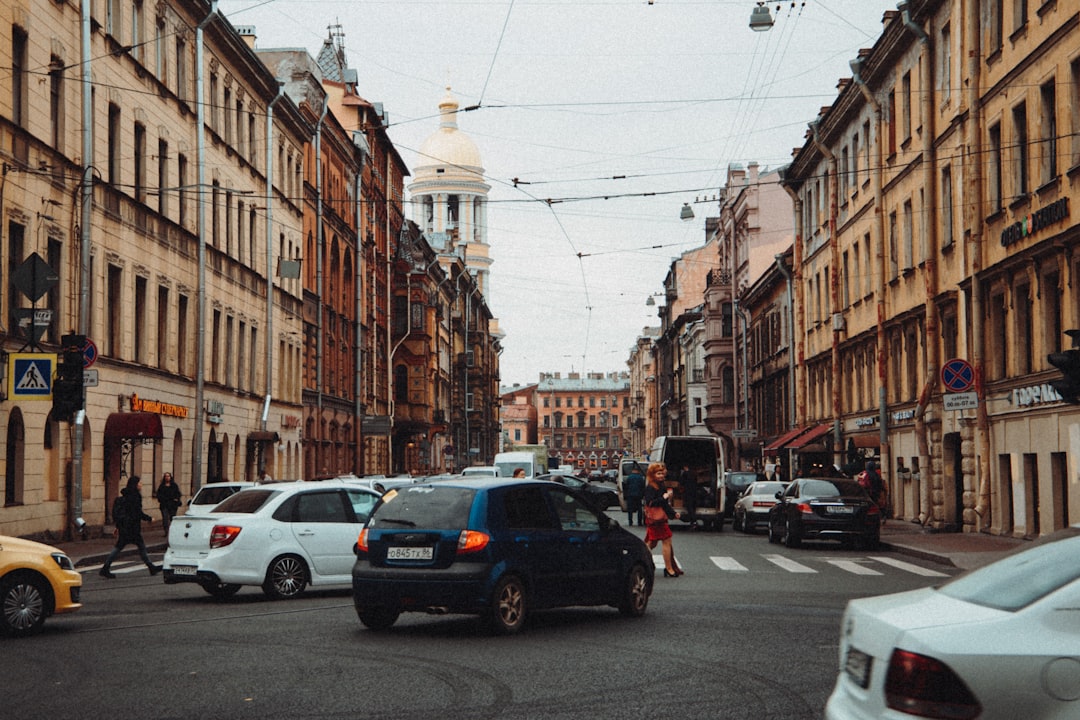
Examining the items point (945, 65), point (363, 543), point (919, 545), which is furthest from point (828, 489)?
point (363, 543)

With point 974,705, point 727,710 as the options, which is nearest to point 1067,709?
point 974,705

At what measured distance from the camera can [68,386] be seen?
23.0 meters

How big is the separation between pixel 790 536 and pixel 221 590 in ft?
49.5

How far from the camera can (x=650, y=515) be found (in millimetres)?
20078

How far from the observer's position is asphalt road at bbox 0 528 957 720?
935cm

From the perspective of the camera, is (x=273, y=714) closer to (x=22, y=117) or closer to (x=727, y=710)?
(x=727, y=710)

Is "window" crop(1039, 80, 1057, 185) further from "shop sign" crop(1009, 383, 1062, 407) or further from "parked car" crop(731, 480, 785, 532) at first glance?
"parked car" crop(731, 480, 785, 532)

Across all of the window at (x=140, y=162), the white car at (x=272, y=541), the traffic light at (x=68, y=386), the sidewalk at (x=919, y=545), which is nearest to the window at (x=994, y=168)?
the sidewalk at (x=919, y=545)

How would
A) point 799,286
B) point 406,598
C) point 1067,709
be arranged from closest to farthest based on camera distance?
point 1067,709 → point 406,598 → point 799,286

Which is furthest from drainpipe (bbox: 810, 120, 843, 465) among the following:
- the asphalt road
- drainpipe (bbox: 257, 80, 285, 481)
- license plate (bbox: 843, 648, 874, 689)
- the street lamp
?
license plate (bbox: 843, 648, 874, 689)

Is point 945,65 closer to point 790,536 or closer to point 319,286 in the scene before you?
point 790,536

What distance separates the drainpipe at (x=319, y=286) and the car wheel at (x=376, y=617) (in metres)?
42.3

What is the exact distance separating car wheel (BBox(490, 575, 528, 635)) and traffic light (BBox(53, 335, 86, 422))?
Answer: 11.8 meters

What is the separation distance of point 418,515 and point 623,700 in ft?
14.1
